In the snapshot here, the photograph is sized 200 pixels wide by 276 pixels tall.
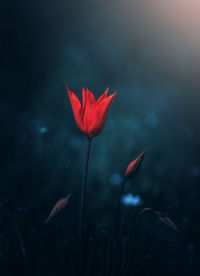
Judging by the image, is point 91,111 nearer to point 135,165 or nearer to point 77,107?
point 77,107

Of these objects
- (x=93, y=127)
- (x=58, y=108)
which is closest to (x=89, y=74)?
(x=58, y=108)

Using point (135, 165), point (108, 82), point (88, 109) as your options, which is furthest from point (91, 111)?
point (108, 82)

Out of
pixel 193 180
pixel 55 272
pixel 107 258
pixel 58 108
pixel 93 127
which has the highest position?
pixel 58 108

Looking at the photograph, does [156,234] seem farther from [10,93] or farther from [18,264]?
[10,93]

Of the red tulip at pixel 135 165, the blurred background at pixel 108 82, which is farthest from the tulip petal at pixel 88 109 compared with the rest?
the blurred background at pixel 108 82

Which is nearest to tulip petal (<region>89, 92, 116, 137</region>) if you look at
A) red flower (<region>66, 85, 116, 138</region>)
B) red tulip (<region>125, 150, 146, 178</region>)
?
red flower (<region>66, 85, 116, 138</region>)

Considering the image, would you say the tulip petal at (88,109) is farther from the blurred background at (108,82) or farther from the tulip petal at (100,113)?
the blurred background at (108,82)
